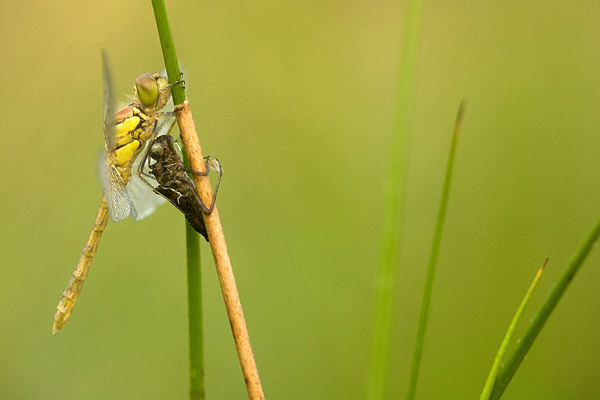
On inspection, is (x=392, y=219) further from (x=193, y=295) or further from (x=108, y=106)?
(x=108, y=106)

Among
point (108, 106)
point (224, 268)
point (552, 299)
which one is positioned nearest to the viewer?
point (552, 299)

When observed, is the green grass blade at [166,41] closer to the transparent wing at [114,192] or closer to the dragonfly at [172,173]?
the dragonfly at [172,173]

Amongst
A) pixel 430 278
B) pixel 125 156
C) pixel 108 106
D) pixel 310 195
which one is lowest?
pixel 310 195

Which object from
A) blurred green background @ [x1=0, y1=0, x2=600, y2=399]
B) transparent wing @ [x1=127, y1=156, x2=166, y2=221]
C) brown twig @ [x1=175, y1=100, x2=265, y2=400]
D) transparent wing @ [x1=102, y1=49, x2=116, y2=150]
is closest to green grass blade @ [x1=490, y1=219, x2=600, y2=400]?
brown twig @ [x1=175, y1=100, x2=265, y2=400]

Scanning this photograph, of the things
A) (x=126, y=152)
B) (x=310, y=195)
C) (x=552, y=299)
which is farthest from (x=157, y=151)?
(x=310, y=195)

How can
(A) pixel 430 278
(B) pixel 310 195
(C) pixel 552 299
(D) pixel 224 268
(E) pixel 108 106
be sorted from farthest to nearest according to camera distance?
(B) pixel 310 195
(E) pixel 108 106
(D) pixel 224 268
(A) pixel 430 278
(C) pixel 552 299

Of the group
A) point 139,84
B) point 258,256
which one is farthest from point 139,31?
point 139,84

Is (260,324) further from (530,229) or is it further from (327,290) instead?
(530,229)
